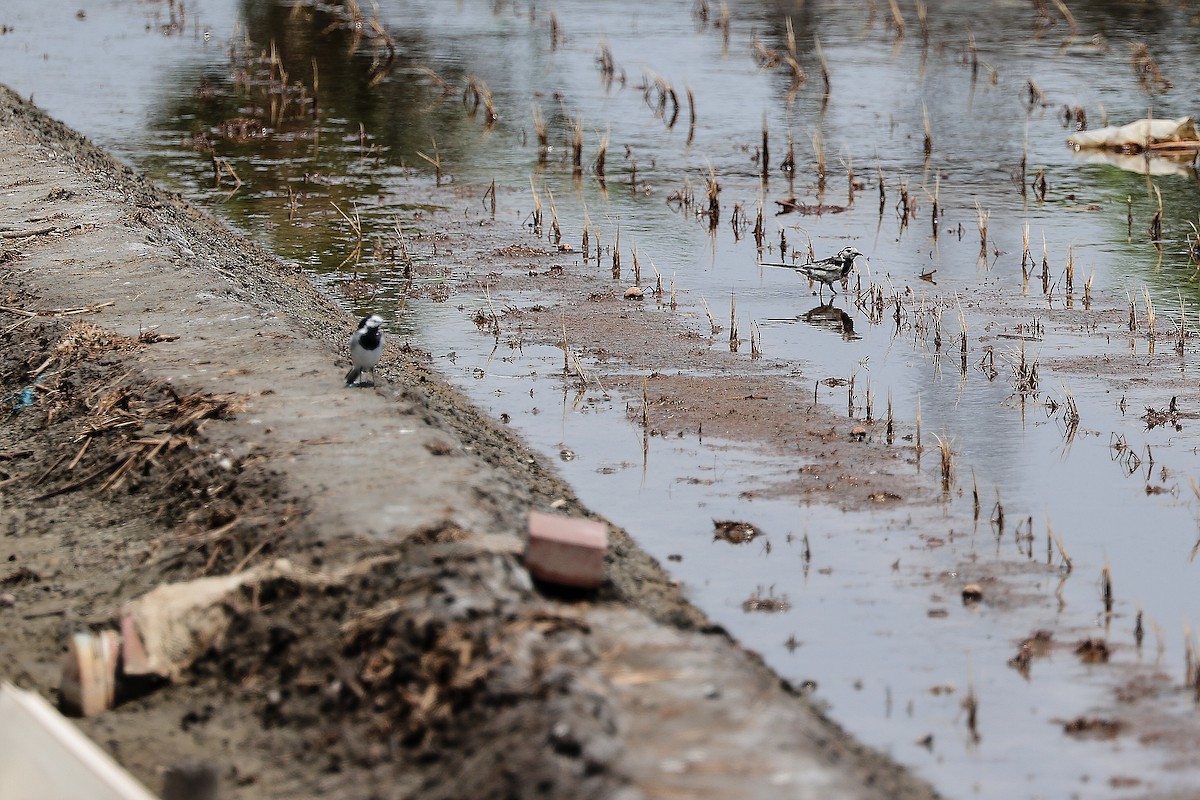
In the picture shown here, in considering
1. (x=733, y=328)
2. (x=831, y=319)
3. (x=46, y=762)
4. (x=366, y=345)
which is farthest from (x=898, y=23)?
(x=46, y=762)

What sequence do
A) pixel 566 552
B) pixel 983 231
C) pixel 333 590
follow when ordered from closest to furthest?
pixel 566 552 < pixel 333 590 < pixel 983 231

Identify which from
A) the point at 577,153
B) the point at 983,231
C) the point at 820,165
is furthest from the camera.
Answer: the point at 577,153

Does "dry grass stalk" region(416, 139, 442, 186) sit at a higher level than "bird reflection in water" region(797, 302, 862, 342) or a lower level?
higher

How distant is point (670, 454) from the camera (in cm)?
879

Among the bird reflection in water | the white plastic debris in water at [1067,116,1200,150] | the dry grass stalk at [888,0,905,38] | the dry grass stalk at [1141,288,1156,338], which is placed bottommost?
the bird reflection in water

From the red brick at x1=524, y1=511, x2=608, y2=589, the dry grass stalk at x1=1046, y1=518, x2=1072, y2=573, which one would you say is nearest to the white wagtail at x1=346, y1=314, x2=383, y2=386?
the red brick at x1=524, y1=511, x2=608, y2=589

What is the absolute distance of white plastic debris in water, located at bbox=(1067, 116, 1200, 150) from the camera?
58.3 ft

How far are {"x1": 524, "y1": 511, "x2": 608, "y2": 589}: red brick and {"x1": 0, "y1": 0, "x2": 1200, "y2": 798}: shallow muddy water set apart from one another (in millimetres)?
1184

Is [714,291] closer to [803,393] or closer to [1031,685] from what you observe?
[803,393]

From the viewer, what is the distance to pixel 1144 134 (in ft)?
58.1

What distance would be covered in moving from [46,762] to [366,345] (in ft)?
12.9

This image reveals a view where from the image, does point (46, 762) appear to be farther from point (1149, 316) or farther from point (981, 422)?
point (1149, 316)

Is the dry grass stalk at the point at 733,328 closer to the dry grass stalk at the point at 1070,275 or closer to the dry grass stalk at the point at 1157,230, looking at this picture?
the dry grass stalk at the point at 1070,275

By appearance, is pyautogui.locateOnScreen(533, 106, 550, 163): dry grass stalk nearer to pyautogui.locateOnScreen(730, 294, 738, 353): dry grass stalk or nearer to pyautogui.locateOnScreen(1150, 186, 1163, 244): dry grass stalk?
pyautogui.locateOnScreen(730, 294, 738, 353): dry grass stalk
